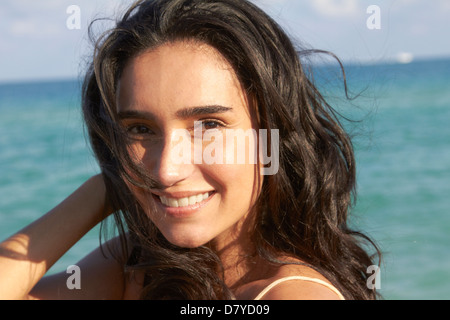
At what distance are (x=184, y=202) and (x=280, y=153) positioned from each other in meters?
0.42

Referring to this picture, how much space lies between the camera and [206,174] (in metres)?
1.94

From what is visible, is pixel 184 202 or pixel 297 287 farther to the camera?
pixel 184 202

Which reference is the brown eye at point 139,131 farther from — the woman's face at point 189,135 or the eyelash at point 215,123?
the eyelash at point 215,123

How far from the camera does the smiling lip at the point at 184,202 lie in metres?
1.97

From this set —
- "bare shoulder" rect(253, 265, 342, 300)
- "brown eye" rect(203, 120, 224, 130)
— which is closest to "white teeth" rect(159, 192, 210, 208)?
"brown eye" rect(203, 120, 224, 130)

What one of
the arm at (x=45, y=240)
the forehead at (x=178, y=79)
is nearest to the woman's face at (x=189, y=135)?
the forehead at (x=178, y=79)

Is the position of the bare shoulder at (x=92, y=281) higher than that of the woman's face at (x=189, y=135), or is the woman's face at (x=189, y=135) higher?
the woman's face at (x=189, y=135)

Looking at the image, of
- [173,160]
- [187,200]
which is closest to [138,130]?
[173,160]

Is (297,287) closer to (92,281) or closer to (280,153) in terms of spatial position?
(280,153)

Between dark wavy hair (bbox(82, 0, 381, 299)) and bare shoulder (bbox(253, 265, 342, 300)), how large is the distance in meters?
0.10

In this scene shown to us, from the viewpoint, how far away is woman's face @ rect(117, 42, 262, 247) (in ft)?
6.12

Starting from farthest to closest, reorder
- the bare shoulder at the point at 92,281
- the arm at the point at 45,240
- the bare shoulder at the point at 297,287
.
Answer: the bare shoulder at the point at 92,281 < the arm at the point at 45,240 < the bare shoulder at the point at 297,287

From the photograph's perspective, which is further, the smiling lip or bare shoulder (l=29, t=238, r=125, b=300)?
bare shoulder (l=29, t=238, r=125, b=300)

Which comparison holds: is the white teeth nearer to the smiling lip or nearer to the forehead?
the smiling lip
